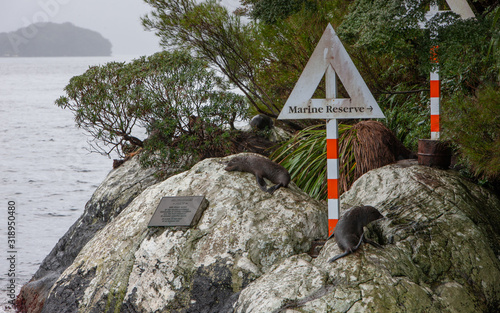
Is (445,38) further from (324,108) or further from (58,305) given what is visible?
(58,305)

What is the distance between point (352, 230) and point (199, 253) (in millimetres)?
1269

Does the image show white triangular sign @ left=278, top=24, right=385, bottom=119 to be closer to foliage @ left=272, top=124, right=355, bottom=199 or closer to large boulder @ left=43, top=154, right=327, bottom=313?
large boulder @ left=43, top=154, right=327, bottom=313

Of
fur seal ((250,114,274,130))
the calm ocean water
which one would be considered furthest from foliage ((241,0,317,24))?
the calm ocean water

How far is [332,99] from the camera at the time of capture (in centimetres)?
396

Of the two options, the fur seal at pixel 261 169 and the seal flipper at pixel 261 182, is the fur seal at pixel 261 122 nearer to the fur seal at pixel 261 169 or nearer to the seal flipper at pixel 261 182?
the fur seal at pixel 261 169

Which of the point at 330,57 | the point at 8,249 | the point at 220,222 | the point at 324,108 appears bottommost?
the point at 8,249

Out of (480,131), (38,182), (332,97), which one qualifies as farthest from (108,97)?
(38,182)

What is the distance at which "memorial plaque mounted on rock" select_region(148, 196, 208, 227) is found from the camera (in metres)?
4.29

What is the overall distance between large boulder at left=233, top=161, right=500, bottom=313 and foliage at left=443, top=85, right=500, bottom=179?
358mm

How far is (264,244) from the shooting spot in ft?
13.1

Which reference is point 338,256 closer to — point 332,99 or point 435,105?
point 332,99

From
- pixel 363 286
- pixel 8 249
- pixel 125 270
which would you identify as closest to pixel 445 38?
pixel 363 286

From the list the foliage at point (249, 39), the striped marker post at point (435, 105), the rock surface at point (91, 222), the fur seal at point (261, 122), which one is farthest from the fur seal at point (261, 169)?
the foliage at point (249, 39)

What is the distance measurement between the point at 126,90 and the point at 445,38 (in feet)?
13.7
